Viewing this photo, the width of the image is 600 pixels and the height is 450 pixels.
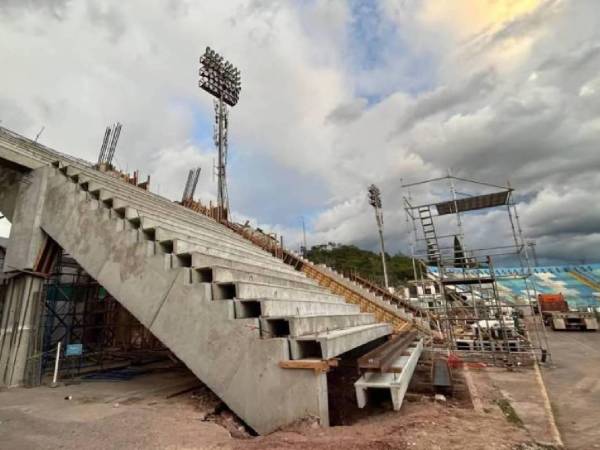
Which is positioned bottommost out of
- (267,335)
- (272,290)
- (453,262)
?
(267,335)

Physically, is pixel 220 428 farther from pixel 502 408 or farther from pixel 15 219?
pixel 15 219

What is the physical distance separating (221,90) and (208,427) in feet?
81.6

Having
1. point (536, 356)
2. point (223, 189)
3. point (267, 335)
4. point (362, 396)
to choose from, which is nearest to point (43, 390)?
point (267, 335)

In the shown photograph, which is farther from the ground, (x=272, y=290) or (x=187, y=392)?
(x=272, y=290)

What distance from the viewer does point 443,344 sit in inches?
491

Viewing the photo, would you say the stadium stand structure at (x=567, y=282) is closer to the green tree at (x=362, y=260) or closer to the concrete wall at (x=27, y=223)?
the green tree at (x=362, y=260)

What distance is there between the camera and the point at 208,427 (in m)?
4.62

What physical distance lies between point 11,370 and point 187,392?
456 centimetres

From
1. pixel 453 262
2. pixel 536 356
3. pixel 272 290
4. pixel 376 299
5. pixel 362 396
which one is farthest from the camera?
pixel 376 299

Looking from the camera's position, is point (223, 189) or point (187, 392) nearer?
point (187, 392)

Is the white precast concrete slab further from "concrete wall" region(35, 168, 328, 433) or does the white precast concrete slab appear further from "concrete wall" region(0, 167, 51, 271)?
"concrete wall" region(0, 167, 51, 271)

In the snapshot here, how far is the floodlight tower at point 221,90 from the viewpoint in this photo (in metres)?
23.8

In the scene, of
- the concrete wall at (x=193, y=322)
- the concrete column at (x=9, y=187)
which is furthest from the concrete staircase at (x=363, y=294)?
the concrete column at (x=9, y=187)

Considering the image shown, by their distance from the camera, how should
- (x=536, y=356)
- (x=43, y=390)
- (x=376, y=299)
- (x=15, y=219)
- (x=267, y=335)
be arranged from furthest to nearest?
(x=376, y=299) < (x=536, y=356) < (x=15, y=219) < (x=43, y=390) < (x=267, y=335)
